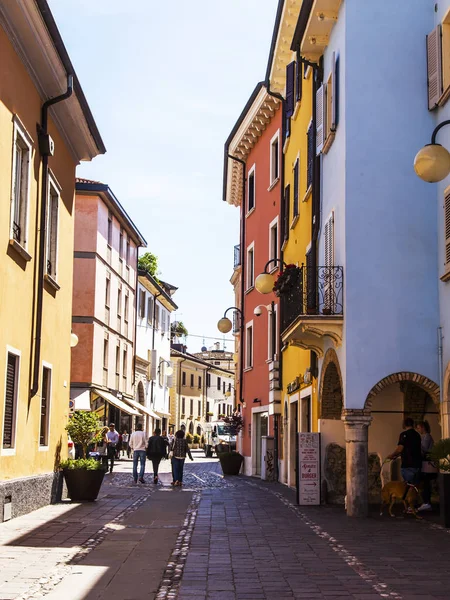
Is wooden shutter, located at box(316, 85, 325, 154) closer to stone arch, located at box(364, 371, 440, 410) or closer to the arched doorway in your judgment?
the arched doorway

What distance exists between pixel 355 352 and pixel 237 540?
548 centimetres

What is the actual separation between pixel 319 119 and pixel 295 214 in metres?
5.34

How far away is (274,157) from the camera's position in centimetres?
3394

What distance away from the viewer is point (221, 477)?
109 ft

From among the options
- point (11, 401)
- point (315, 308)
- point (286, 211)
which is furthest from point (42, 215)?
point (286, 211)

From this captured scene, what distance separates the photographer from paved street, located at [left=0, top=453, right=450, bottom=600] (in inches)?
345

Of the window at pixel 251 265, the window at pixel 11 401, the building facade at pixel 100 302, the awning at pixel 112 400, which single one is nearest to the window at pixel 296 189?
the window at pixel 251 265

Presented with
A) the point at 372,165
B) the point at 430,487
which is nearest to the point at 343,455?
the point at 430,487

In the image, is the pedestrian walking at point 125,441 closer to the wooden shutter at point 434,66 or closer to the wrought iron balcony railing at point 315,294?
the wrought iron balcony railing at point 315,294

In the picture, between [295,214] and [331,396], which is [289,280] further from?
[295,214]

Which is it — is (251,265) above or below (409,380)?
above

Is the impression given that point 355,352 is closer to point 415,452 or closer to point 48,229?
point 415,452

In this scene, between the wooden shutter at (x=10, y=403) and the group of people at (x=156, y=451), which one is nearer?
the wooden shutter at (x=10, y=403)

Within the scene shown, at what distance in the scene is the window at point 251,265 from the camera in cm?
3681
